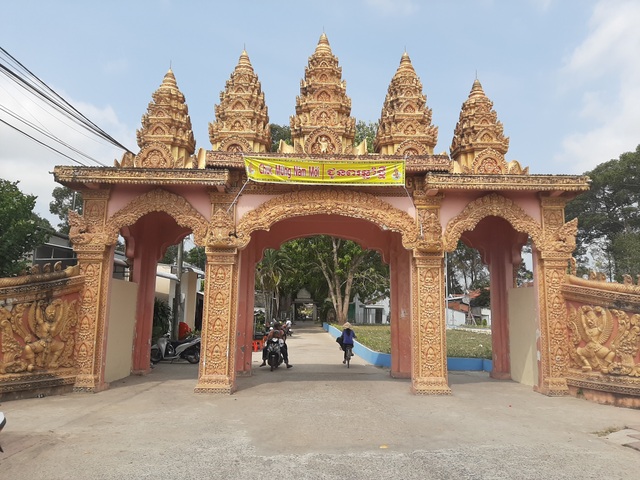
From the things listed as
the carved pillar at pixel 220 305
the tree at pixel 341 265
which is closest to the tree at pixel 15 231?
the carved pillar at pixel 220 305

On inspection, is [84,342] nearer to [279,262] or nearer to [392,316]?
[392,316]

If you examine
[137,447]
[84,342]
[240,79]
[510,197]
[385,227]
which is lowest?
[137,447]

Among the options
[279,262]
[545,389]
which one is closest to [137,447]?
[545,389]

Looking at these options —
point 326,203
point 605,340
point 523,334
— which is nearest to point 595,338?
point 605,340

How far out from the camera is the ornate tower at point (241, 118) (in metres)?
9.49

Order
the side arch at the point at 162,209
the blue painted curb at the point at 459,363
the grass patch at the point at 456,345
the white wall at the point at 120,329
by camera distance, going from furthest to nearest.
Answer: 1. the grass patch at the point at 456,345
2. the blue painted curb at the point at 459,363
3. the white wall at the point at 120,329
4. the side arch at the point at 162,209

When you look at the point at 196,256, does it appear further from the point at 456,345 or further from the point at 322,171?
the point at 322,171

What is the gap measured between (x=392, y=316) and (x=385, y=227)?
3129 mm

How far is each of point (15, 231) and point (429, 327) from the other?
418 inches

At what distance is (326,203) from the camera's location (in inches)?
355

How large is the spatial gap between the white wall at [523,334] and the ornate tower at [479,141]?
105 inches

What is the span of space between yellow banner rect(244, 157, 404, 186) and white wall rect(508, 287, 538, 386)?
3794mm

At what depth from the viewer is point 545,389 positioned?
8523 mm

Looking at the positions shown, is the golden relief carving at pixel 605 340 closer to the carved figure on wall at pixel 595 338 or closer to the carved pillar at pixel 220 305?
the carved figure on wall at pixel 595 338
